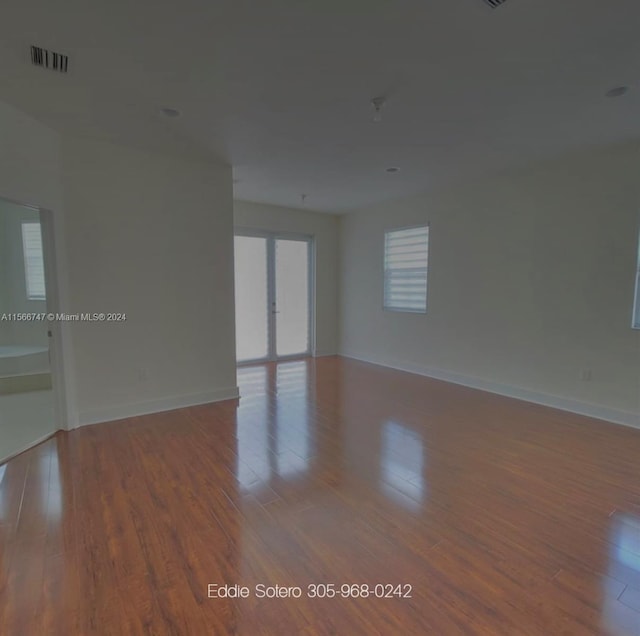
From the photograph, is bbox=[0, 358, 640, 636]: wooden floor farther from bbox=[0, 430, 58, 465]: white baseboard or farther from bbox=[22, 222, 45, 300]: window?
bbox=[22, 222, 45, 300]: window

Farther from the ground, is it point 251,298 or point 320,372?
point 251,298

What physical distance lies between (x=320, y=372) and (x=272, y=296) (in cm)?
165

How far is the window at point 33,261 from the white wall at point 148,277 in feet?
0.74

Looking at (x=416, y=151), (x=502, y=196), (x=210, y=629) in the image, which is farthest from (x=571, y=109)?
(x=210, y=629)

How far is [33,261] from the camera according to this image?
338 centimetres

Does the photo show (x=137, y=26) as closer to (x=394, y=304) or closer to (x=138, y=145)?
(x=138, y=145)

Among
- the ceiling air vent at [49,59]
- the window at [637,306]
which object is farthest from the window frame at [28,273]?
the window at [637,306]

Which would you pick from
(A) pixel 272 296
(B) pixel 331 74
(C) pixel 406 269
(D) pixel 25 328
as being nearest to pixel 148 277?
(D) pixel 25 328

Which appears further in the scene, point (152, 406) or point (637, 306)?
point (152, 406)

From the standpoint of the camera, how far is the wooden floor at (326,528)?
4.98 ft

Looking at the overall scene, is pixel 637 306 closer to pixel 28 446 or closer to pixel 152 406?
pixel 152 406

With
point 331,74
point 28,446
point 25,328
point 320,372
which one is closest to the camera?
point 331,74

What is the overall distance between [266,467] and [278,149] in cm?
290

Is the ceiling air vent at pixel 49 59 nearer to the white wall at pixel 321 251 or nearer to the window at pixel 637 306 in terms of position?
the white wall at pixel 321 251
